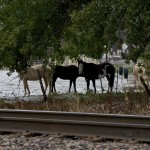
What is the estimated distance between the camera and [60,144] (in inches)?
365

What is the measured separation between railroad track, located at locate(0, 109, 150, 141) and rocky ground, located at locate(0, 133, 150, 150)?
31 cm

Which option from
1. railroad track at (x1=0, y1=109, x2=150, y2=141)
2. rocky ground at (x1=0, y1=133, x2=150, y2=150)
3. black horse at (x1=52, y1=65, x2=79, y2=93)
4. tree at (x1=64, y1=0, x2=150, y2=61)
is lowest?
rocky ground at (x1=0, y1=133, x2=150, y2=150)

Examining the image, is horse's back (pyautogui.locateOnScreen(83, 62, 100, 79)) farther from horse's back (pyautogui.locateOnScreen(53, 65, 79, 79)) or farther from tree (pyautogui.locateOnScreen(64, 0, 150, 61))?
tree (pyautogui.locateOnScreen(64, 0, 150, 61))

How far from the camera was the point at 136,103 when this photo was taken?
46.8ft

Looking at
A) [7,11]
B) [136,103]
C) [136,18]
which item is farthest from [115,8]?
[7,11]

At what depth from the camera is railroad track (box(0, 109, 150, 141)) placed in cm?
963

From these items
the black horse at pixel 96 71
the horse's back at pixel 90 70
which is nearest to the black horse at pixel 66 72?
the black horse at pixel 96 71

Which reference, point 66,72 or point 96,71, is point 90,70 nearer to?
point 96,71

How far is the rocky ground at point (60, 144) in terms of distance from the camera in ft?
29.0

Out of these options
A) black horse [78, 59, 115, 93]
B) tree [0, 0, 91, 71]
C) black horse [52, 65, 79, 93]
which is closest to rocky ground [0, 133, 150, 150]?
tree [0, 0, 91, 71]

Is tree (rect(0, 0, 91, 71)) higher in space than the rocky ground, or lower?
higher

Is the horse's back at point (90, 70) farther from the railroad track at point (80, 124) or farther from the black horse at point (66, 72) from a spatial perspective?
the railroad track at point (80, 124)

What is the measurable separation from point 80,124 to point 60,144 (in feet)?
3.47

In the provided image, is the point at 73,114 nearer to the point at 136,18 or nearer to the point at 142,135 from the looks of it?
the point at 142,135
